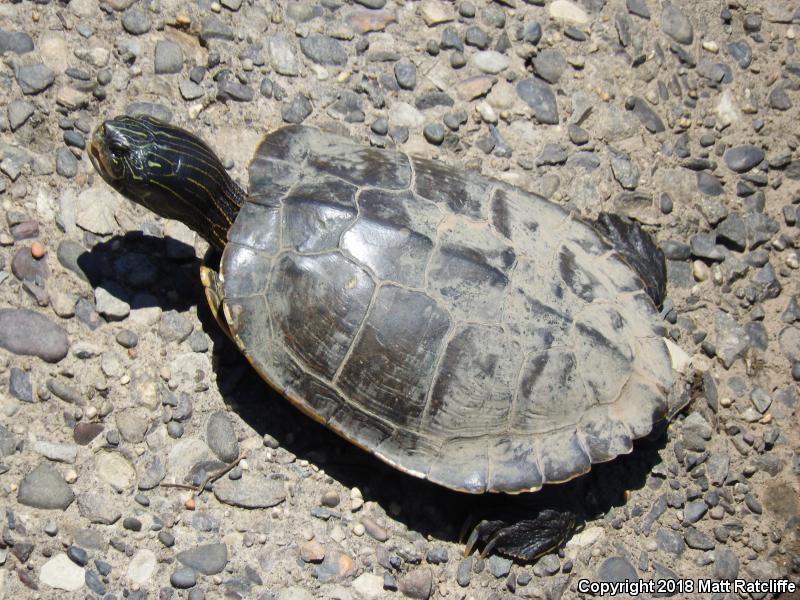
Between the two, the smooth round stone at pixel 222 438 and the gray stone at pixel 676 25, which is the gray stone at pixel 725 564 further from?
the gray stone at pixel 676 25

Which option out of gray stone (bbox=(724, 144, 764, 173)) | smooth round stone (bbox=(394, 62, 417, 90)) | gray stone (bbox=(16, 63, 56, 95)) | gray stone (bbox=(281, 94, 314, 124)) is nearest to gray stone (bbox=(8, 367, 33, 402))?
gray stone (bbox=(16, 63, 56, 95))

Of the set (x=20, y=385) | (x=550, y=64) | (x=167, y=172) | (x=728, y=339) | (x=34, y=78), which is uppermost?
(x=550, y=64)

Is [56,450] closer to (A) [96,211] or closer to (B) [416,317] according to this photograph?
(A) [96,211]

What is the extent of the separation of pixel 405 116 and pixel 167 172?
1.40m

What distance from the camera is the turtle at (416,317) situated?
3.23 m

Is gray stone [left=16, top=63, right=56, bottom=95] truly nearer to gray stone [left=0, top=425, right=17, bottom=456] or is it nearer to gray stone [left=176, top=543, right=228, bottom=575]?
gray stone [left=0, top=425, right=17, bottom=456]

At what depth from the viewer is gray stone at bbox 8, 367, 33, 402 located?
340 centimetres

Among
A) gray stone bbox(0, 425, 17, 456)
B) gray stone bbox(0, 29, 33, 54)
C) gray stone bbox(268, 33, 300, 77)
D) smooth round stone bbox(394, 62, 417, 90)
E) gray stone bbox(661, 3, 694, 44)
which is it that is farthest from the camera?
gray stone bbox(661, 3, 694, 44)

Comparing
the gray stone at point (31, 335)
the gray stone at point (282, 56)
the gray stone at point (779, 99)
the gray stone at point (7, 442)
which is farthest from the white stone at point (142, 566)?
the gray stone at point (779, 99)

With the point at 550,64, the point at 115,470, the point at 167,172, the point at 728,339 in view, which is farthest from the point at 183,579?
the point at 550,64

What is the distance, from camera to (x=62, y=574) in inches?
125

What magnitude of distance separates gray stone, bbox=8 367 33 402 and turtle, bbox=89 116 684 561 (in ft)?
2.82

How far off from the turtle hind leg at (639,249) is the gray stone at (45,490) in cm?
267

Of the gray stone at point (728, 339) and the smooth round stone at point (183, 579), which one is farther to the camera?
the gray stone at point (728, 339)
